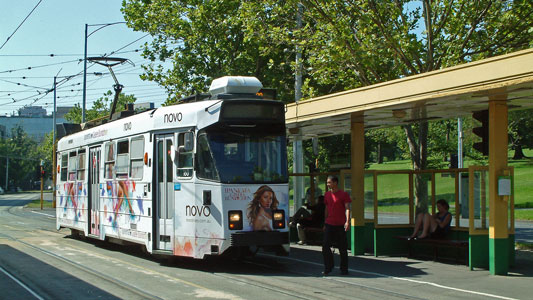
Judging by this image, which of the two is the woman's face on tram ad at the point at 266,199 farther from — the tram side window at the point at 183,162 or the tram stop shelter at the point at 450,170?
the tram stop shelter at the point at 450,170

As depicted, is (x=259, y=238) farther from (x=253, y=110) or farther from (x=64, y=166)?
(x=64, y=166)

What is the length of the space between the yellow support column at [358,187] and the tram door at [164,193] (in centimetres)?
446

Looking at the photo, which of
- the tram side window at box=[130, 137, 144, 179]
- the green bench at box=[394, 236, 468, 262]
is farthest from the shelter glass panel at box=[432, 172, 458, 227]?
the tram side window at box=[130, 137, 144, 179]

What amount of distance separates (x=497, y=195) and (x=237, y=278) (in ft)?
16.2

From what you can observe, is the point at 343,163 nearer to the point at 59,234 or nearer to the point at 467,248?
the point at 467,248

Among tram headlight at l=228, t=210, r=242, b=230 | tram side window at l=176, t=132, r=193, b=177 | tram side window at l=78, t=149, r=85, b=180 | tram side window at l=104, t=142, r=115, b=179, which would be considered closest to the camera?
tram headlight at l=228, t=210, r=242, b=230

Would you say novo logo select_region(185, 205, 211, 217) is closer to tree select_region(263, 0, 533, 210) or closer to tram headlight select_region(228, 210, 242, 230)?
tram headlight select_region(228, 210, 242, 230)

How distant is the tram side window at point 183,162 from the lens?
1296 cm

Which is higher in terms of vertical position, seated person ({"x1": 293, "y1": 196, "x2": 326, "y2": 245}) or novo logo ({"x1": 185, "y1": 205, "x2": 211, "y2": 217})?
novo logo ({"x1": 185, "y1": 205, "x2": 211, "y2": 217})

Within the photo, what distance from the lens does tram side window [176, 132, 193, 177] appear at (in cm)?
1296

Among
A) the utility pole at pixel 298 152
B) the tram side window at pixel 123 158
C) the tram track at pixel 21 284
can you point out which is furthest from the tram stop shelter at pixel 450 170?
the tram track at pixel 21 284

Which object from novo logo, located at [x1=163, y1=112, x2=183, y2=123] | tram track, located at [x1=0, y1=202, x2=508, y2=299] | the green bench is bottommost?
tram track, located at [x1=0, y1=202, x2=508, y2=299]

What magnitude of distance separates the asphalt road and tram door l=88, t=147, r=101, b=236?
1367 mm

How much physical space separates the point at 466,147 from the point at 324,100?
102 ft
